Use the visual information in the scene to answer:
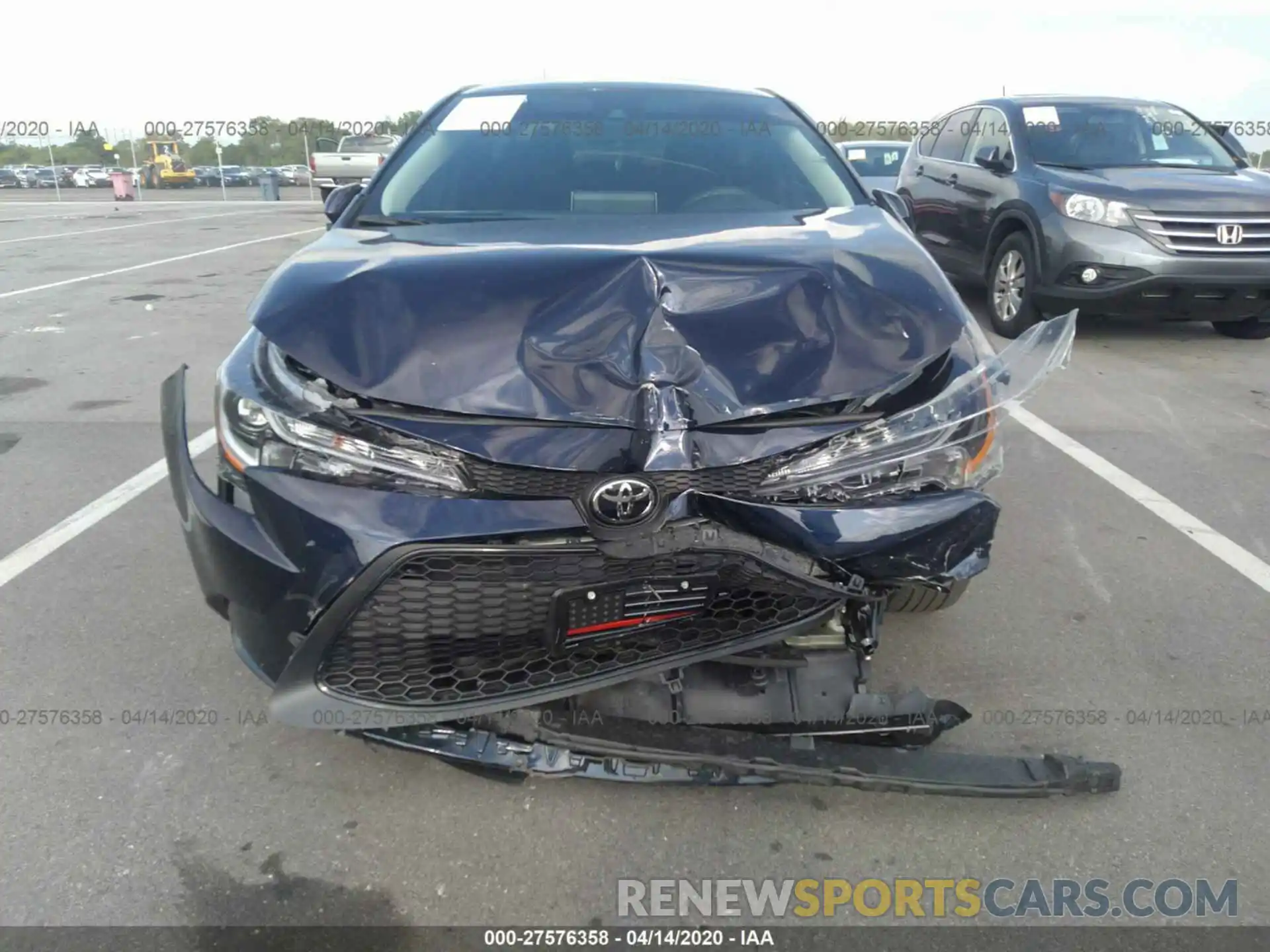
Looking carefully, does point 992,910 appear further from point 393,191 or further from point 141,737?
point 393,191

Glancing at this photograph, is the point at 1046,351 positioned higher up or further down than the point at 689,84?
further down

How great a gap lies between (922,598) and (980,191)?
606cm

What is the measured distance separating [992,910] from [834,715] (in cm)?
50

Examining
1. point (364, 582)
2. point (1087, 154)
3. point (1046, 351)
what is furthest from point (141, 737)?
point (1087, 154)

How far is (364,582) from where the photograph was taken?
73.7 inches

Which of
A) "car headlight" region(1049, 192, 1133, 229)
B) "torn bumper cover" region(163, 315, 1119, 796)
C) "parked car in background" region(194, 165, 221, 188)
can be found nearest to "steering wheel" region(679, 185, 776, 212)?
"torn bumper cover" region(163, 315, 1119, 796)

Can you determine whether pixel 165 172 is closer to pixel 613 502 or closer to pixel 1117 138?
pixel 1117 138

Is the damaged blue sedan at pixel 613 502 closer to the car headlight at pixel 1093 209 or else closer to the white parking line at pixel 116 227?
the car headlight at pixel 1093 209

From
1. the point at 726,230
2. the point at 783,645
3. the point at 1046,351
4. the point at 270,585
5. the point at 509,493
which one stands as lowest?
the point at 783,645

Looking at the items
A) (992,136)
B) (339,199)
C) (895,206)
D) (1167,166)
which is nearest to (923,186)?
(992,136)

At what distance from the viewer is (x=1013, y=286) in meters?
6.98

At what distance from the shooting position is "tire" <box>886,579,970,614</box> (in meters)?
2.15

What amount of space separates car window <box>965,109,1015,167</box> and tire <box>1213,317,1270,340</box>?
2083mm

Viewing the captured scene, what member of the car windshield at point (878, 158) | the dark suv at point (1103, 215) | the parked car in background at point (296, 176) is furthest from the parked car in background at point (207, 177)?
the dark suv at point (1103, 215)
